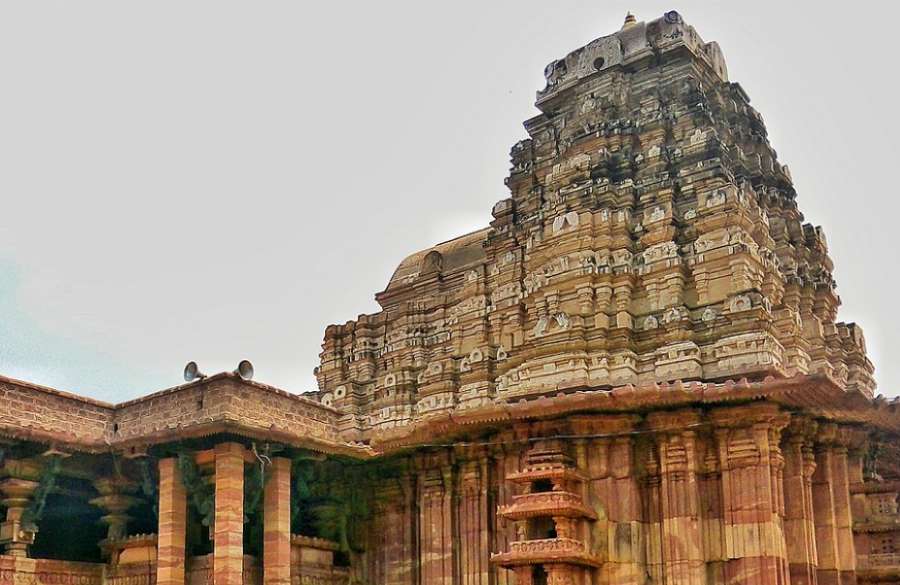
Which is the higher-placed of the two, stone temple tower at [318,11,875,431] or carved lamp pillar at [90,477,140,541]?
stone temple tower at [318,11,875,431]

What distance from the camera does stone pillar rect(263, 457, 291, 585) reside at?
16.7m

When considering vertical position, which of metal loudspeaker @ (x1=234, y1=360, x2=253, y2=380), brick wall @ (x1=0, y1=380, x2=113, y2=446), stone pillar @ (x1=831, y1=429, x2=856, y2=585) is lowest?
stone pillar @ (x1=831, y1=429, x2=856, y2=585)

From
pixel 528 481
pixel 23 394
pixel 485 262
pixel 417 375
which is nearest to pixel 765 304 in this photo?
pixel 528 481

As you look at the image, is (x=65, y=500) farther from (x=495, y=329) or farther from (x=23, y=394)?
(x=495, y=329)

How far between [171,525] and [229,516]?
111 centimetres

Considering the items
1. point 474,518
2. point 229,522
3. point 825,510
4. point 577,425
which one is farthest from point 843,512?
point 229,522

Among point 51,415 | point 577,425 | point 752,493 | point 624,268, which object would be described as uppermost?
point 624,268

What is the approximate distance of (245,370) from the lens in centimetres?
1680

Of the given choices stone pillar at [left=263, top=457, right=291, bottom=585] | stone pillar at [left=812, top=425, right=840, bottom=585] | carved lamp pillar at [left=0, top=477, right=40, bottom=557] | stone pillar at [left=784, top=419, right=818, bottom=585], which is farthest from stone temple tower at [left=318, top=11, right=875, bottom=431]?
carved lamp pillar at [left=0, top=477, right=40, bottom=557]

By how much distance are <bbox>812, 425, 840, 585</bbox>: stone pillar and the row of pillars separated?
8.98 m

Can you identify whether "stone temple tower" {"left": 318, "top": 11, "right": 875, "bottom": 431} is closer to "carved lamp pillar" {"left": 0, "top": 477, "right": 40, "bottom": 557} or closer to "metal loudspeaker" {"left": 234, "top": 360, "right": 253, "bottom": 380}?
"metal loudspeaker" {"left": 234, "top": 360, "right": 253, "bottom": 380}

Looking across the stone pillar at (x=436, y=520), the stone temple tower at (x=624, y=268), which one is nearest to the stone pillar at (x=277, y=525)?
the stone pillar at (x=436, y=520)

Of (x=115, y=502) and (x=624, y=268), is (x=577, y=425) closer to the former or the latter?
(x=624, y=268)

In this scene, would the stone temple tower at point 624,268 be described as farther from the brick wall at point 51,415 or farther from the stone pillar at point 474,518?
the brick wall at point 51,415
